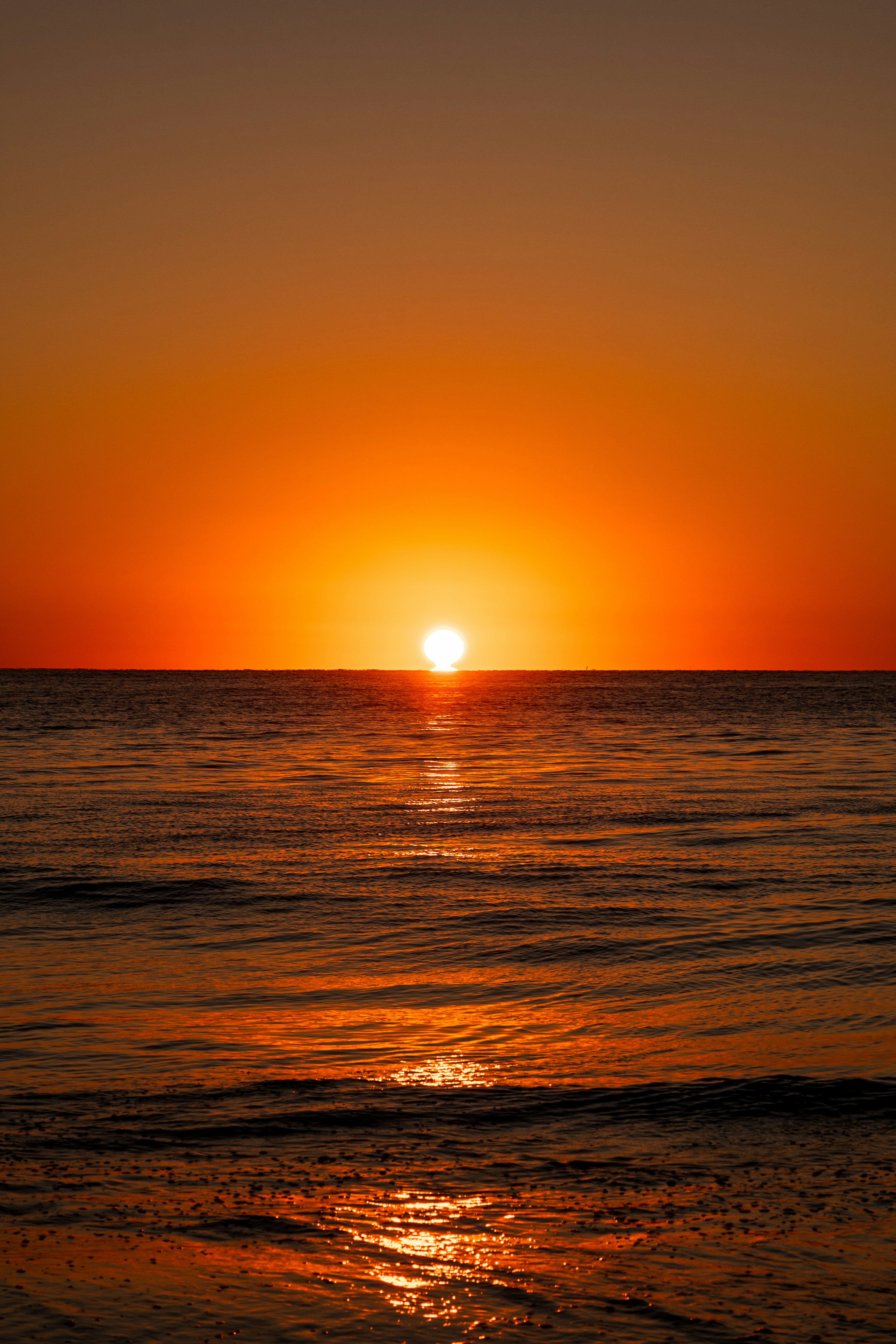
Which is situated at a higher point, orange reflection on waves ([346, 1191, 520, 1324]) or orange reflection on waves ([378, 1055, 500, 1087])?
orange reflection on waves ([378, 1055, 500, 1087])

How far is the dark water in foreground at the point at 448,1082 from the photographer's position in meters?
6.32

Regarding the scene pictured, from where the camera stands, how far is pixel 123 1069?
1008cm

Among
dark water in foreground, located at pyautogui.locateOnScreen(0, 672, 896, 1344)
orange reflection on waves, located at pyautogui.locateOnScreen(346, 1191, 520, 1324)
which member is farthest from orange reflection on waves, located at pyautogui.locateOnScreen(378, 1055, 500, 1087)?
orange reflection on waves, located at pyautogui.locateOnScreen(346, 1191, 520, 1324)

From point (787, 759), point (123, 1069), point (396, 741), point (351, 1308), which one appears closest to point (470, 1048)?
point (123, 1069)

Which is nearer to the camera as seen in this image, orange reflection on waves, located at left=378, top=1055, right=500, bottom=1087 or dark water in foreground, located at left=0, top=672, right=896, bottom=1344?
dark water in foreground, located at left=0, top=672, right=896, bottom=1344

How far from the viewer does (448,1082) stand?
977 cm

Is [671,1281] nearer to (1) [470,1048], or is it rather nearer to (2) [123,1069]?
(1) [470,1048]

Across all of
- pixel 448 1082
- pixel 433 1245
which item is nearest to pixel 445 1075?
pixel 448 1082

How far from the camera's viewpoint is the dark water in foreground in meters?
6.32

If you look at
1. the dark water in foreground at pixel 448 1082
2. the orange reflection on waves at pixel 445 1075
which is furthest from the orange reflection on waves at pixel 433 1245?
the orange reflection on waves at pixel 445 1075

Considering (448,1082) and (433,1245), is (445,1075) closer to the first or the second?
(448,1082)

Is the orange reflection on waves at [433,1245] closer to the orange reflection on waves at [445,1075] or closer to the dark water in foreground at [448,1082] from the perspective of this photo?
the dark water in foreground at [448,1082]

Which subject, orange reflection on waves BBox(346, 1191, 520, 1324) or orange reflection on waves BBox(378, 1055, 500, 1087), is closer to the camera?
orange reflection on waves BBox(346, 1191, 520, 1324)

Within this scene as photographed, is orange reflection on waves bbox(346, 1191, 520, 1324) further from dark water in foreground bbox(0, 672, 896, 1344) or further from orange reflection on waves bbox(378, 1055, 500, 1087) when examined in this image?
orange reflection on waves bbox(378, 1055, 500, 1087)
